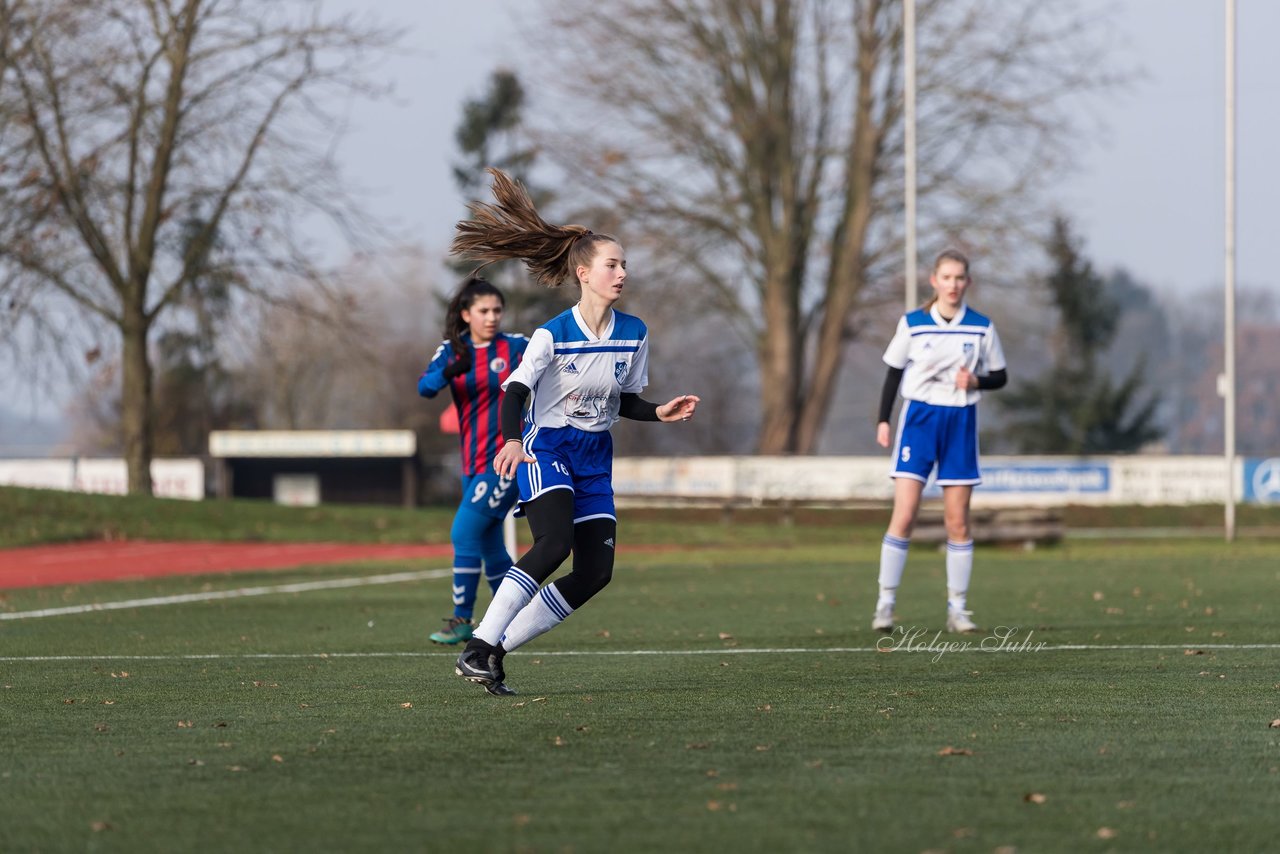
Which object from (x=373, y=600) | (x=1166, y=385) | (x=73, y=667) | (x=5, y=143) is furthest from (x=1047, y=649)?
(x=1166, y=385)

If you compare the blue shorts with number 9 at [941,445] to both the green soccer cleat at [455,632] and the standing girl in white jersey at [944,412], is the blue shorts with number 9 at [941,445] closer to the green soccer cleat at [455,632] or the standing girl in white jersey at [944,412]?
the standing girl in white jersey at [944,412]

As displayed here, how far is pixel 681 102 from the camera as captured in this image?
38.0 meters

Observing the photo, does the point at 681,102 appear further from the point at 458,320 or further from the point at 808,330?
the point at 458,320

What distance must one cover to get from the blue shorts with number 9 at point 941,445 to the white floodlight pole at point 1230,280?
16948mm

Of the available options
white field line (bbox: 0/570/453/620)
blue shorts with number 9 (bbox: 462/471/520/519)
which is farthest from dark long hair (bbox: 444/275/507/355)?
white field line (bbox: 0/570/453/620)

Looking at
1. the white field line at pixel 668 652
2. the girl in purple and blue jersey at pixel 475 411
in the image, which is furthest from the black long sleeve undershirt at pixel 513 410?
the girl in purple and blue jersey at pixel 475 411

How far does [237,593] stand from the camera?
14.8 metres

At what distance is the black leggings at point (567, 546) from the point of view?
6.91 m

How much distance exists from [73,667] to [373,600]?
550 centimetres

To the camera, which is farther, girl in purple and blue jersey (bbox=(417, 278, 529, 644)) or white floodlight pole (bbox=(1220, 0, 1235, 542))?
white floodlight pole (bbox=(1220, 0, 1235, 542))

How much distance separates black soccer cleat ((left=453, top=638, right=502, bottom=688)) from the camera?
6.83 m

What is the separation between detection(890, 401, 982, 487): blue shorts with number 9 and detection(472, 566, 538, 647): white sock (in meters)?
3.80

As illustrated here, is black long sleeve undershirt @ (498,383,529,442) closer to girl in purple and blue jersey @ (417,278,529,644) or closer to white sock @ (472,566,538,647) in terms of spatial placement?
white sock @ (472,566,538,647)

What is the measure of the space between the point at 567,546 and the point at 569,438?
1.47 ft
